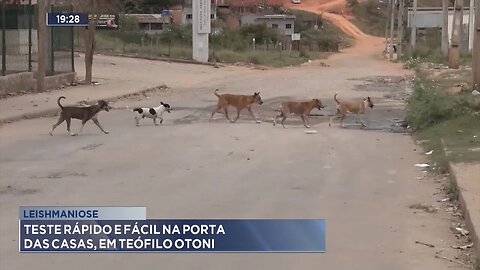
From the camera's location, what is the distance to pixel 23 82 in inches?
1094

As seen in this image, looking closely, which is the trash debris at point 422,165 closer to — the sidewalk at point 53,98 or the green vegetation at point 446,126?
the green vegetation at point 446,126

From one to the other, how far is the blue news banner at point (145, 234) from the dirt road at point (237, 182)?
65 cm

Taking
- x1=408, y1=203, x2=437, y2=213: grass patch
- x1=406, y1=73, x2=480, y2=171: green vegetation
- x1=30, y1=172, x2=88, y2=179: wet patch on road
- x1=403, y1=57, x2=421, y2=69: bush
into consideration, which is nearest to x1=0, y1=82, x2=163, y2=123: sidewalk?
x1=30, y1=172, x2=88, y2=179: wet patch on road

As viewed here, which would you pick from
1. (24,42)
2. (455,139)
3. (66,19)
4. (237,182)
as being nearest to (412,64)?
(66,19)

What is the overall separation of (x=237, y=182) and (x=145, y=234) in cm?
550

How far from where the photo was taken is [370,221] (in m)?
9.77

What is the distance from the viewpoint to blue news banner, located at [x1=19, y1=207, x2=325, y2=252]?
6.72 metres

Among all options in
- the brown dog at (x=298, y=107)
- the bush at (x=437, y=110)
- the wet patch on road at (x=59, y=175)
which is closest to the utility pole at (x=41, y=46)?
the brown dog at (x=298, y=107)

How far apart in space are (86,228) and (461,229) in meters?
4.44

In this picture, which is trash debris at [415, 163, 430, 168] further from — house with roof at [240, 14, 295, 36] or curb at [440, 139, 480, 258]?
house with roof at [240, 14, 295, 36]

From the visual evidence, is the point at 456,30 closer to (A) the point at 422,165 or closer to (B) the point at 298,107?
(B) the point at 298,107

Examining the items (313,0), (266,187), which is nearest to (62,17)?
(266,187)

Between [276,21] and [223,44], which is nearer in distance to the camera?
[223,44]

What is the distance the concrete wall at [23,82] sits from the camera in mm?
26188
